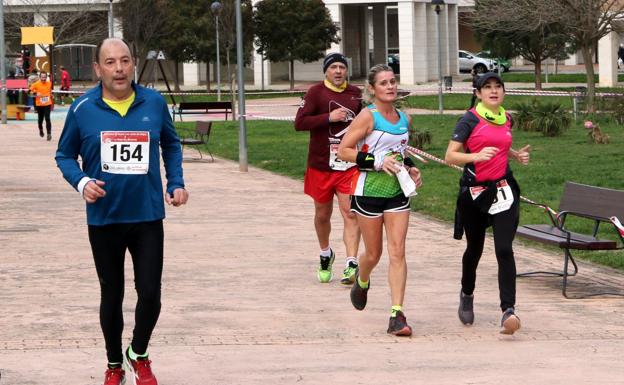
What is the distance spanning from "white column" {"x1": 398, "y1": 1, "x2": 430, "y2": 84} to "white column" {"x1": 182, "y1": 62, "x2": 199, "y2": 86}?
12278mm

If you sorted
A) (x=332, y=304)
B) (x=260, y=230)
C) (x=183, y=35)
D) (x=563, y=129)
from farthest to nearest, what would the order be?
1. (x=183, y=35)
2. (x=563, y=129)
3. (x=260, y=230)
4. (x=332, y=304)

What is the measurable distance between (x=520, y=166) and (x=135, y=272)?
53.3 ft

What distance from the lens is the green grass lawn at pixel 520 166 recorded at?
17594 millimetres

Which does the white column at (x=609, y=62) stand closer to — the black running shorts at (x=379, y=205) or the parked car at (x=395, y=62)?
the parked car at (x=395, y=62)

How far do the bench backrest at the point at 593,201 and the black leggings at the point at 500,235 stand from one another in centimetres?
225

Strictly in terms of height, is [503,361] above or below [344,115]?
below

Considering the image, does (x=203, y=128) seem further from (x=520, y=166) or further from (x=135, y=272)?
(x=135, y=272)

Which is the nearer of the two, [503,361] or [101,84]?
[101,84]

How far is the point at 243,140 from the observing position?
2361cm

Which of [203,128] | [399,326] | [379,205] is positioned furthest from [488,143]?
[203,128]

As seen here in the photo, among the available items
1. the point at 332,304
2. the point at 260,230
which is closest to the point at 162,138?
the point at 332,304

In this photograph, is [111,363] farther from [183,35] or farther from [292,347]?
[183,35]

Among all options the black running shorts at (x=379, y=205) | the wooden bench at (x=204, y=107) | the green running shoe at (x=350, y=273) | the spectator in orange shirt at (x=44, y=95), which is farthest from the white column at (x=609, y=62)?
the black running shorts at (x=379, y=205)

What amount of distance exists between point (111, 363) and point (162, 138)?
1.18 metres
